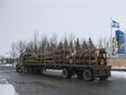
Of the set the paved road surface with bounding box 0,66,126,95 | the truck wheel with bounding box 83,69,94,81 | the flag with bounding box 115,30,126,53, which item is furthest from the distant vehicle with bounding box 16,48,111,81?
the flag with bounding box 115,30,126,53

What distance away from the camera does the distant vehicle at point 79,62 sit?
22969mm

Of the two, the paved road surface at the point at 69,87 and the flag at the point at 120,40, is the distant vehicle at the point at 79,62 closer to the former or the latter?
the paved road surface at the point at 69,87

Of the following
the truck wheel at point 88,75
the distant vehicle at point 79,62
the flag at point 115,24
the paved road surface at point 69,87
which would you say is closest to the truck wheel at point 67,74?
the distant vehicle at point 79,62

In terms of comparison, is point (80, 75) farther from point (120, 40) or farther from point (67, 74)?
point (120, 40)

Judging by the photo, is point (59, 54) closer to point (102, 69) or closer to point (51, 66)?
point (51, 66)

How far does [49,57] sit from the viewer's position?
28.5 m

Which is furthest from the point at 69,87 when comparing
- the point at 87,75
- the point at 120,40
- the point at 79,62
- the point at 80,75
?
the point at 120,40

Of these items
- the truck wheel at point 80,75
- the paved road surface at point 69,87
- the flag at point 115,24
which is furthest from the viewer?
the flag at point 115,24

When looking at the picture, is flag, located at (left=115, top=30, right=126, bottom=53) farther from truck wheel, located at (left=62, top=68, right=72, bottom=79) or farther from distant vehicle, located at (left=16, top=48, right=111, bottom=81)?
truck wheel, located at (left=62, top=68, right=72, bottom=79)

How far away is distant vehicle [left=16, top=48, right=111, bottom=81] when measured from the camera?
22969mm

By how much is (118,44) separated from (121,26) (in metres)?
3.80

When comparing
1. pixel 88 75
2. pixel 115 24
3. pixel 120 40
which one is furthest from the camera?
pixel 115 24

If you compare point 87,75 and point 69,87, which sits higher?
point 87,75

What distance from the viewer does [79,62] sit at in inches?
954
